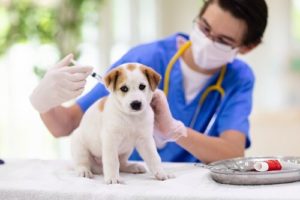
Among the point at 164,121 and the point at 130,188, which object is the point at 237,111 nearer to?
the point at 164,121

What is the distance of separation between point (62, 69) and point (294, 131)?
8.77ft

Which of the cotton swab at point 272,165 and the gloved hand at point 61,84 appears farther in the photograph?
the gloved hand at point 61,84

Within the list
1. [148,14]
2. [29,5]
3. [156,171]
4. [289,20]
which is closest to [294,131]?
[289,20]

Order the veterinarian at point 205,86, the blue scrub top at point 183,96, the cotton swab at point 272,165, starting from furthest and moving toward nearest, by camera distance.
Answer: the blue scrub top at point 183,96 < the veterinarian at point 205,86 < the cotton swab at point 272,165

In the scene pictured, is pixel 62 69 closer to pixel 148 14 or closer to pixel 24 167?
pixel 24 167

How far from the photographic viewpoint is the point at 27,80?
2.93 meters

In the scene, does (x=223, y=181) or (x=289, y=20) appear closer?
(x=223, y=181)

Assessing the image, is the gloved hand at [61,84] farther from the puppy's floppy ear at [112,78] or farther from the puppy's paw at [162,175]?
the puppy's paw at [162,175]

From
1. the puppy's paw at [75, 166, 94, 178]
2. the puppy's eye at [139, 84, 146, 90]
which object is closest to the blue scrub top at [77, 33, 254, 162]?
the puppy's paw at [75, 166, 94, 178]

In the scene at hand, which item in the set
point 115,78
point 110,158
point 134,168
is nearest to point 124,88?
point 115,78

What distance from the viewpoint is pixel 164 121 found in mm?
1263

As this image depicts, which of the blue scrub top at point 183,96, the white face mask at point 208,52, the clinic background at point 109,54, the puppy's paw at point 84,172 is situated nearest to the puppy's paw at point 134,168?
the puppy's paw at point 84,172

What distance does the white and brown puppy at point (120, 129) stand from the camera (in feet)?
3.51

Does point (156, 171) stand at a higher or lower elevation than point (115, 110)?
lower
